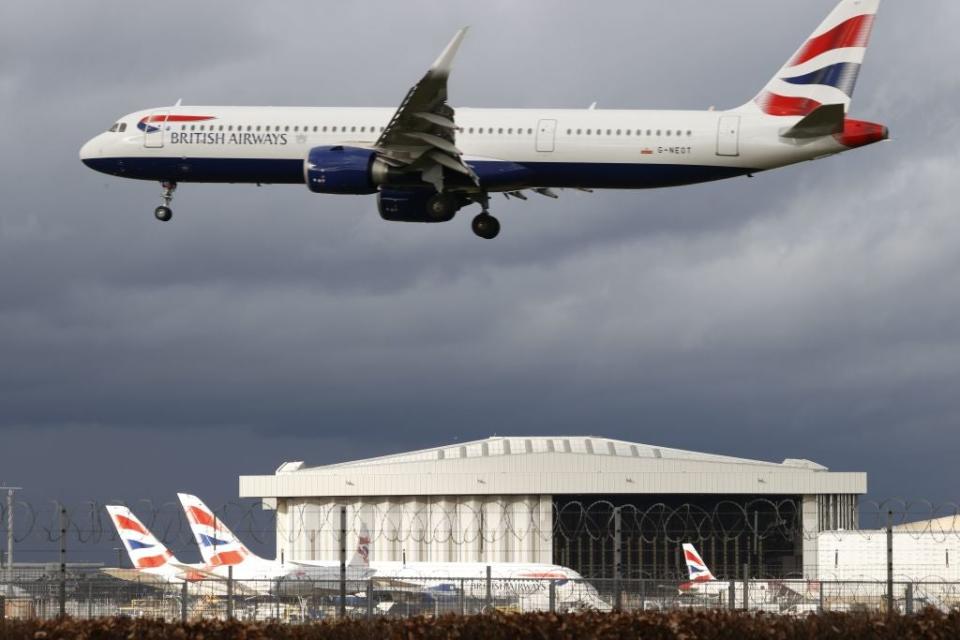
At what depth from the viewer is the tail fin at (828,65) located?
2339 inches

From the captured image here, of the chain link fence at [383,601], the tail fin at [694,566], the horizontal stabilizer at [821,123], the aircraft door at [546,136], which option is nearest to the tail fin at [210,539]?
the chain link fence at [383,601]

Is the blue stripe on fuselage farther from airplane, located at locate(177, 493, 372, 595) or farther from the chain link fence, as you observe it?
airplane, located at locate(177, 493, 372, 595)

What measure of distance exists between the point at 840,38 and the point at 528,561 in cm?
4099

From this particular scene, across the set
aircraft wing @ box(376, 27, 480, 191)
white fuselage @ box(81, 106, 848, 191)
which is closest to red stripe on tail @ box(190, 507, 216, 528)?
white fuselage @ box(81, 106, 848, 191)

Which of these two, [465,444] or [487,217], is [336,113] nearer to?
[487,217]

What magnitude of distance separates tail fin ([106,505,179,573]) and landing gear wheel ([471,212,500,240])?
A: 20507 mm

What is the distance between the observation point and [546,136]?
56.6 meters

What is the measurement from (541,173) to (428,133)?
413 centimetres

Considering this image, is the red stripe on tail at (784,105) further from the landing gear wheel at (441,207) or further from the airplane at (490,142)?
the landing gear wheel at (441,207)

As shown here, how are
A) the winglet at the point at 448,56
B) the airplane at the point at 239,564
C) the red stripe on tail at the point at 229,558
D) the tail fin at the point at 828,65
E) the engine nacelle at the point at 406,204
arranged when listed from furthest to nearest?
the red stripe on tail at the point at 229,558 → the airplane at the point at 239,564 → the tail fin at the point at 828,65 → the engine nacelle at the point at 406,204 → the winglet at the point at 448,56

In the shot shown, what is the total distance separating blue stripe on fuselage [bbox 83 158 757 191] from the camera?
2213 inches

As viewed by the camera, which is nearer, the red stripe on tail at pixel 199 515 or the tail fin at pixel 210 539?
the tail fin at pixel 210 539

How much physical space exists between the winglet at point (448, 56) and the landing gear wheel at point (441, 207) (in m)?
5.39

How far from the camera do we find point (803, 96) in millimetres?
59438
